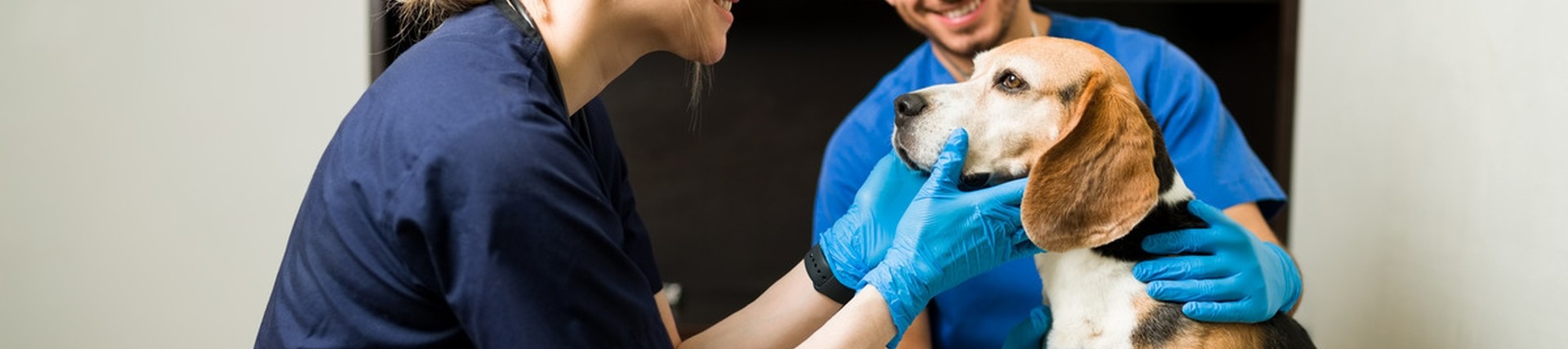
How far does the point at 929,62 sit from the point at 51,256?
5.61 feet

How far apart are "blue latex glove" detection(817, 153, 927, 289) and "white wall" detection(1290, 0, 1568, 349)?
771 mm

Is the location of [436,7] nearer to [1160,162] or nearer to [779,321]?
[779,321]

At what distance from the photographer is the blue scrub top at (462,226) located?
1000 mm

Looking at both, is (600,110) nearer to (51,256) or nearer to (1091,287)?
(1091,287)

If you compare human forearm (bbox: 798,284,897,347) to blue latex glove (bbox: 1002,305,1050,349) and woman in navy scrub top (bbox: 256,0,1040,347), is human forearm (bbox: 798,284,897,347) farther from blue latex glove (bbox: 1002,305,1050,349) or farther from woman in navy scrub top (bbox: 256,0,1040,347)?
blue latex glove (bbox: 1002,305,1050,349)

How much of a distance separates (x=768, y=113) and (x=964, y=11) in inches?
44.5

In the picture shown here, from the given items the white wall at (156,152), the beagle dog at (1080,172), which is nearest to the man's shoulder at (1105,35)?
the beagle dog at (1080,172)

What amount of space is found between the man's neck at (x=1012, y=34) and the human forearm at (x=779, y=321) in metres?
0.53

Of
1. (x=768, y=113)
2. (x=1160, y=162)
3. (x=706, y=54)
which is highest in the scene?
(x=706, y=54)

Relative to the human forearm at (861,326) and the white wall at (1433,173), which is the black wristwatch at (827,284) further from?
the white wall at (1433,173)

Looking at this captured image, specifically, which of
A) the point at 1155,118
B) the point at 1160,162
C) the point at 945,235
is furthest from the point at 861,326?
the point at 1155,118

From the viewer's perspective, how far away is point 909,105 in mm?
1402

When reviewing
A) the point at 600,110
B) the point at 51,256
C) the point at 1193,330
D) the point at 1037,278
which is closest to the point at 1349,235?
the point at 1037,278

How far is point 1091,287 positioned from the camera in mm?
1369
